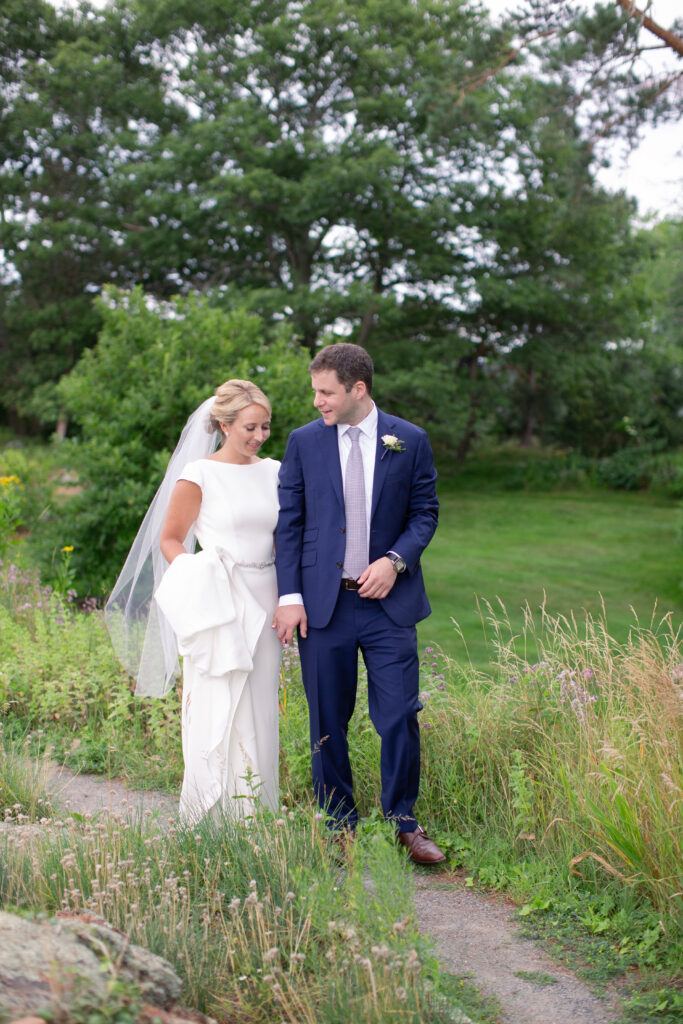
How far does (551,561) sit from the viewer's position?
16.0 meters

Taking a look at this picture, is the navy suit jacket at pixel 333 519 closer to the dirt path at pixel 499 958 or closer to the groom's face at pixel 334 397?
the groom's face at pixel 334 397

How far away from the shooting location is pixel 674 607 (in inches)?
475

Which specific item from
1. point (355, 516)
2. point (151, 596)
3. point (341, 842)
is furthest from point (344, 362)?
point (341, 842)

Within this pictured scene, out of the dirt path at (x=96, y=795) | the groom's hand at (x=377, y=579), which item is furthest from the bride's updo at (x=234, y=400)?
the dirt path at (x=96, y=795)

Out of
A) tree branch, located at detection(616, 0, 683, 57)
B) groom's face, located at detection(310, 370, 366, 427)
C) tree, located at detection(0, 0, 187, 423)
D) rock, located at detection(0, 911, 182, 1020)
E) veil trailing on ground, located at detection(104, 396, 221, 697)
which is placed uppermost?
tree, located at detection(0, 0, 187, 423)

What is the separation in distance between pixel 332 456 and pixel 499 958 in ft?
6.65

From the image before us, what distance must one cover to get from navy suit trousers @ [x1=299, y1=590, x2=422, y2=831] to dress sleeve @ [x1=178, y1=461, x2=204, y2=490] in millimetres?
811

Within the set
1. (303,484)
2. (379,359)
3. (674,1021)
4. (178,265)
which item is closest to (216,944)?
(674,1021)

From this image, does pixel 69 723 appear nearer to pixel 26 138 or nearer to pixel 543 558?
pixel 543 558

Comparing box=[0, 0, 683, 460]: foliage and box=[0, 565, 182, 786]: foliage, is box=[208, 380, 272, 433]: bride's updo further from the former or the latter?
box=[0, 0, 683, 460]: foliage

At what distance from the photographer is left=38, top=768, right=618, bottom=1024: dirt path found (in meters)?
2.85

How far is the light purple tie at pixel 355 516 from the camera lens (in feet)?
13.0

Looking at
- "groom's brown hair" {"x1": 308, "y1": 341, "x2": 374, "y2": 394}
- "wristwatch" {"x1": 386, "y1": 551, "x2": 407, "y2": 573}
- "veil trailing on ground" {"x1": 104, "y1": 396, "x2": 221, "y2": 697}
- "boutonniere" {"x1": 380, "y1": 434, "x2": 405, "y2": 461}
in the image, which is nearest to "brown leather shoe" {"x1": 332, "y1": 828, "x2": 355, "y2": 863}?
"wristwatch" {"x1": 386, "y1": 551, "x2": 407, "y2": 573}

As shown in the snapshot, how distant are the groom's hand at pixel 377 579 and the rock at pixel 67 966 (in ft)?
5.90
